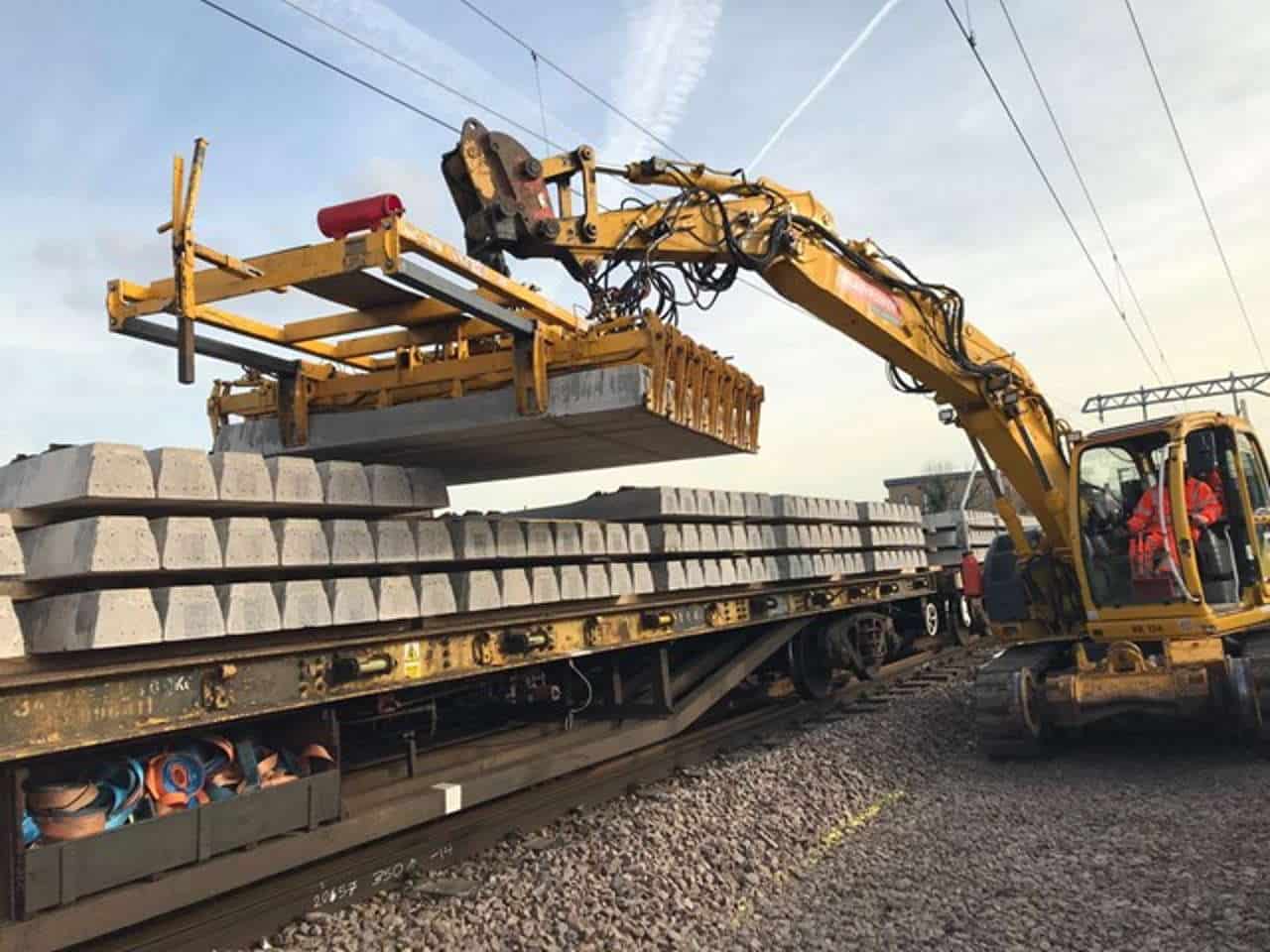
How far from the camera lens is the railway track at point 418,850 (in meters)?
4.32

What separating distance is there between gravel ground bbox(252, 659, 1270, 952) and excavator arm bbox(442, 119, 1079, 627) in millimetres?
2965

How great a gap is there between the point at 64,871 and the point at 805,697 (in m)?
7.90

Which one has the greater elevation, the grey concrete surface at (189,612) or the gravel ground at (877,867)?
the grey concrete surface at (189,612)

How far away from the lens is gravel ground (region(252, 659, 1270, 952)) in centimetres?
457

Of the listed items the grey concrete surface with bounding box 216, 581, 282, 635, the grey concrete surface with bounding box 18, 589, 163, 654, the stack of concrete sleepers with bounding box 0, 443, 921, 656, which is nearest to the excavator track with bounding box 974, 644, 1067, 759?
the stack of concrete sleepers with bounding box 0, 443, 921, 656

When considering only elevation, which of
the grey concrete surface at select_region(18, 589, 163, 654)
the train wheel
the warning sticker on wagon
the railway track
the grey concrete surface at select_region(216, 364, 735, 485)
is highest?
the grey concrete surface at select_region(216, 364, 735, 485)

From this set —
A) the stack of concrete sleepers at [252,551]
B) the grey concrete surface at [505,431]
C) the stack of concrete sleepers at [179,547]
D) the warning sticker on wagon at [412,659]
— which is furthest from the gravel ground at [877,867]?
the grey concrete surface at [505,431]

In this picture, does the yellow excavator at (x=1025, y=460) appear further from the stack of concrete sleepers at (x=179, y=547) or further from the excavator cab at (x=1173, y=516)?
the stack of concrete sleepers at (x=179, y=547)

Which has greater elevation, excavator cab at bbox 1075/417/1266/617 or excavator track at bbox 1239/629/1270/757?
excavator cab at bbox 1075/417/1266/617

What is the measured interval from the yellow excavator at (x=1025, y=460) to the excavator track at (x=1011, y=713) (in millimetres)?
17

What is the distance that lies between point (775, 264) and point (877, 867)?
4.16 m

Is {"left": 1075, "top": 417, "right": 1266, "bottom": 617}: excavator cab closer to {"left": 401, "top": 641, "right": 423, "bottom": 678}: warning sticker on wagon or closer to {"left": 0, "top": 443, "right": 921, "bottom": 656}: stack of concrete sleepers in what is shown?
{"left": 0, "top": 443, "right": 921, "bottom": 656}: stack of concrete sleepers

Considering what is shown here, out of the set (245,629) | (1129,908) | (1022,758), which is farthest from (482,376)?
(1022,758)

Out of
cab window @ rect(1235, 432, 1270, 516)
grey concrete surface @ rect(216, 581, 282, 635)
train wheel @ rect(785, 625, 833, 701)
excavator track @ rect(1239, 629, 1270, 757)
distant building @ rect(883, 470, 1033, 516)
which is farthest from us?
distant building @ rect(883, 470, 1033, 516)
